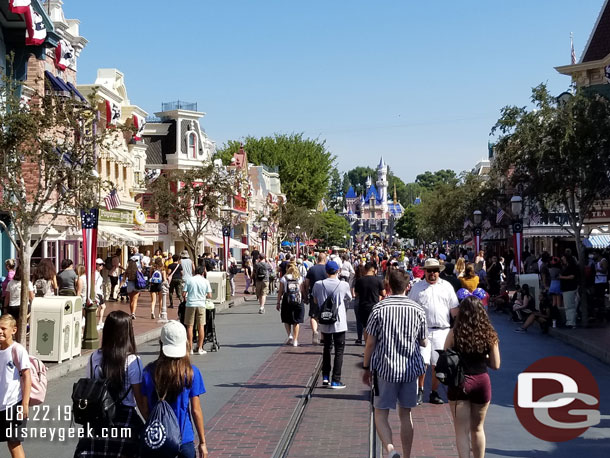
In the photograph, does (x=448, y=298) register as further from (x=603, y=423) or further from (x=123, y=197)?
(x=123, y=197)

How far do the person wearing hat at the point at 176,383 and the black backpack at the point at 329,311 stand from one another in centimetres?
648

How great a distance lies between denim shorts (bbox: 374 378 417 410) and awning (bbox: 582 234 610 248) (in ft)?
110

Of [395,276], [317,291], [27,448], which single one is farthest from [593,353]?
[27,448]

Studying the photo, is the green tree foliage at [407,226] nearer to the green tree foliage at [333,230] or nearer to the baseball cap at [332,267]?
the green tree foliage at [333,230]

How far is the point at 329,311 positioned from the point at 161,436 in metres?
7.02

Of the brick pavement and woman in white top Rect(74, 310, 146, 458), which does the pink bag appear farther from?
the brick pavement

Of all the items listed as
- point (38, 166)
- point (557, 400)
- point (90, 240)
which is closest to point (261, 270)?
point (90, 240)

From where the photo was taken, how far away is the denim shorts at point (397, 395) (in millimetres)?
7660

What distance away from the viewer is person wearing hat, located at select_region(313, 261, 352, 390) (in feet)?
40.4

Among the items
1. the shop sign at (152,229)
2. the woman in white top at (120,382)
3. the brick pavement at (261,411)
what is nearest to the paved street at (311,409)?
the brick pavement at (261,411)

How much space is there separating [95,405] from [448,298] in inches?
215

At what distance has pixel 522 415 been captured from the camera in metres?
10.2

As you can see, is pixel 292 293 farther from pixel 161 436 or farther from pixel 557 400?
pixel 161 436

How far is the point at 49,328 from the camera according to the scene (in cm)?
1430
